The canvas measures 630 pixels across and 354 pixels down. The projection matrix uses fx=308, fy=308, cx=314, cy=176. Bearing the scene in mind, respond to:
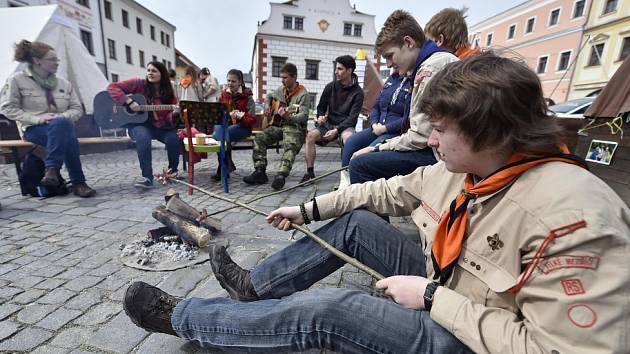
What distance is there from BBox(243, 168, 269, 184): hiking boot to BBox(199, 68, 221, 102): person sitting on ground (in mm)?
3880

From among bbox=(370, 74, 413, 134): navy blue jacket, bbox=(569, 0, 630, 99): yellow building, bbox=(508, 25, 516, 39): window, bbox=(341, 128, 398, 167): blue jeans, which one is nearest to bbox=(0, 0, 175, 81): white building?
bbox=(341, 128, 398, 167): blue jeans

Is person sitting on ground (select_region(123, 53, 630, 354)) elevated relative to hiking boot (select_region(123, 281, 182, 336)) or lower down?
elevated

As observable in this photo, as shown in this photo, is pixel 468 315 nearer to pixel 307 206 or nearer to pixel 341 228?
pixel 341 228

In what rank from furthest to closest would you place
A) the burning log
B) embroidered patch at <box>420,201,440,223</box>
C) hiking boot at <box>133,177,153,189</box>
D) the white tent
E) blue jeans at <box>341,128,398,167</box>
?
the white tent, hiking boot at <box>133,177,153,189</box>, blue jeans at <box>341,128,398,167</box>, the burning log, embroidered patch at <box>420,201,440,223</box>

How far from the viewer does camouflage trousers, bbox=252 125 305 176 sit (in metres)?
4.89

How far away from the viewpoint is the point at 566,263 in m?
0.75

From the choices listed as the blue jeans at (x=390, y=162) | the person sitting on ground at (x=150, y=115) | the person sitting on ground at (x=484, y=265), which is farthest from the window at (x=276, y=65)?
the person sitting on ground at (x=484, y=265)

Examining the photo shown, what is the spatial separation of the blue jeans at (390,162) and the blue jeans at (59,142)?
12.8 ft

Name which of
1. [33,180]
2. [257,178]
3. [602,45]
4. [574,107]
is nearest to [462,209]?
[257,178]

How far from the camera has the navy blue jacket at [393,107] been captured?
2.77 m

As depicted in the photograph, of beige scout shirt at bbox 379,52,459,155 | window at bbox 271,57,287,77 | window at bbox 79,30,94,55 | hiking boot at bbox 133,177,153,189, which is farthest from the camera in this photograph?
window at bbox 271,57,287,77

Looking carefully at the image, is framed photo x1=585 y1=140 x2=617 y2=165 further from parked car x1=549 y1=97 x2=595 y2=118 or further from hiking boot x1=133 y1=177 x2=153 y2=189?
hiking boot x1=133 y1=177 x2=153 y2=189

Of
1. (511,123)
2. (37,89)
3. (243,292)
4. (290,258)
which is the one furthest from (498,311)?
(37,89)

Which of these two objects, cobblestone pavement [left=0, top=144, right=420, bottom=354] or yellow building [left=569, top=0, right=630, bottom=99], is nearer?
cobblestone pavement [left=0, top=144, right=420, bottom=354]
